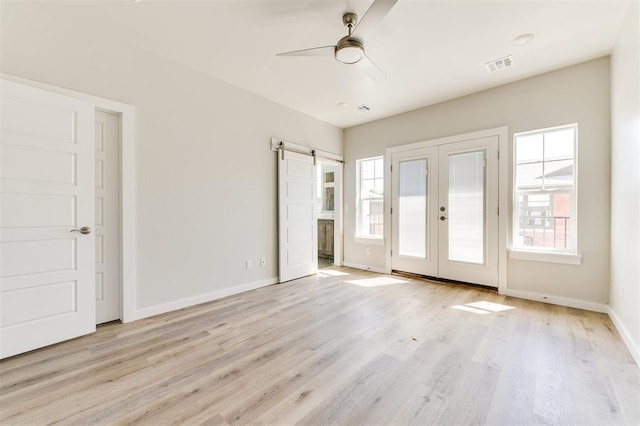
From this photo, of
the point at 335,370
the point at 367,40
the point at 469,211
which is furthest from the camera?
the point at 469,211

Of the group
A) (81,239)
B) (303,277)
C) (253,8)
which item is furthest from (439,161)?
(81,239)

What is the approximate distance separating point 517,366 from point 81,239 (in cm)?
372

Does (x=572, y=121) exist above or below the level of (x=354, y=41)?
below

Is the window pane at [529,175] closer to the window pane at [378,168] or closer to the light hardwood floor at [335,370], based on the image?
the light hardwood floor at [335,370]

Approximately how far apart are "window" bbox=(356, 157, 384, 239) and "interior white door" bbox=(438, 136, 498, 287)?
3.82 feet

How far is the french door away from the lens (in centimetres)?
376

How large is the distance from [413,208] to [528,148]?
1.73 m

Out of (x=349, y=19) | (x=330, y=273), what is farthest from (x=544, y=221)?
(x=349, y=19)

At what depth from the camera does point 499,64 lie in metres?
→ 3.08

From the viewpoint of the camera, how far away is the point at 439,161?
13.8 feet

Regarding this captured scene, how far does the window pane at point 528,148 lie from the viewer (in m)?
3.43

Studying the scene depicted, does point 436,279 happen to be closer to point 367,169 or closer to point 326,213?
point 367,169

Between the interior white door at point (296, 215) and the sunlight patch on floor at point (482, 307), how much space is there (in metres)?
2.39

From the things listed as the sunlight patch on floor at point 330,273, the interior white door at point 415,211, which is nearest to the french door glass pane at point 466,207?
the interior white door at point 415,211
